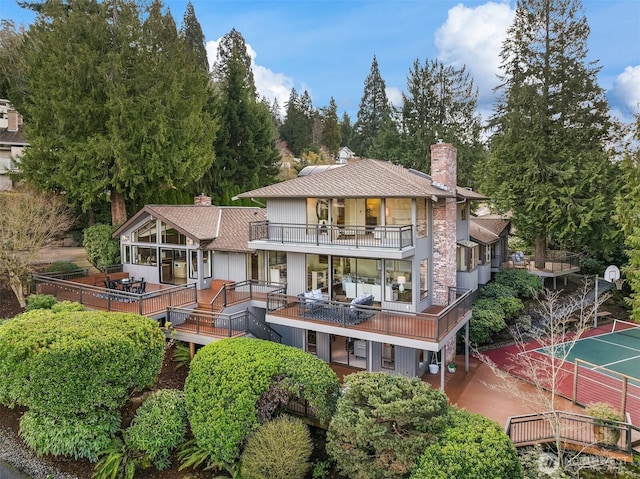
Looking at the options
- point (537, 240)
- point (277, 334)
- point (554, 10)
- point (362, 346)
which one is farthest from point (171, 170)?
point (554, 10)

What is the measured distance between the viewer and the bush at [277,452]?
9922 millimetres

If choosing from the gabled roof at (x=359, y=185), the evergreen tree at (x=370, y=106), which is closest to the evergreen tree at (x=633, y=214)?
the gabled roof at (x=359, y=185)

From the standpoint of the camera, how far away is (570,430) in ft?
37.8

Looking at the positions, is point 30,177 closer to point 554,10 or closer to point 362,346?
point 362,346

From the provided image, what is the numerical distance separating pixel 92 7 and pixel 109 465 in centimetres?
2244

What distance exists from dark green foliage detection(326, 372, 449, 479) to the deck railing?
9082 millimetres

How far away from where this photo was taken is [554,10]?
25.0 meters

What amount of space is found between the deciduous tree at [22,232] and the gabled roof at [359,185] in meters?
10.1

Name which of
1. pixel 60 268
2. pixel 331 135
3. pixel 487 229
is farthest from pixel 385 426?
pixel 331 135

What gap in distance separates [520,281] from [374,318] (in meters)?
12.3

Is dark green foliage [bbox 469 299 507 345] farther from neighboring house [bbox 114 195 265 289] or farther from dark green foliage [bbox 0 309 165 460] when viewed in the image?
dark green foliage [bbox 0 309 165 460]

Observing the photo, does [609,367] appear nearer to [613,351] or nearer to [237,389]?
[613,351]

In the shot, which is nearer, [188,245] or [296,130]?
[188,245]

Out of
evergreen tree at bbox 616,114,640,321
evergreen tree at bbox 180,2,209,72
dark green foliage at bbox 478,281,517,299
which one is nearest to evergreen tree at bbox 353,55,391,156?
evergreen tree at bbox 180,2,209,72
